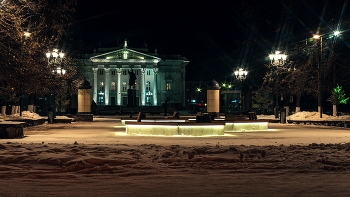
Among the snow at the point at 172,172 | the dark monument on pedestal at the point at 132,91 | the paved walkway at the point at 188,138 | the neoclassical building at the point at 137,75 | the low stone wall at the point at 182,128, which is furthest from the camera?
the neoclassical building at the point at 137,75

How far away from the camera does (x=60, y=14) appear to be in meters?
28.4

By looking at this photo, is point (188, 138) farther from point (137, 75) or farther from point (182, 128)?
point (137, 75)

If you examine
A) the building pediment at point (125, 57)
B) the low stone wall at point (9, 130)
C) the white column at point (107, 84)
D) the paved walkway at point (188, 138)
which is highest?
the building pediment at point (125, 57)

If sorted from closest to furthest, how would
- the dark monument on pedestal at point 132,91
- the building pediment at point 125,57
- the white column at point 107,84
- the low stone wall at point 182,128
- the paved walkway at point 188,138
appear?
the paved walkway at point 188,138, the low stone wall at point 182,128, the dark monument on pedestal at point 132,91, the building pediment at point 125,57, the white column at point 107,84

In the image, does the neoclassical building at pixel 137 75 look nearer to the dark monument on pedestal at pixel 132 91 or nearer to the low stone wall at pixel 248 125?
the dark monument on pedestal at pixel 132 91

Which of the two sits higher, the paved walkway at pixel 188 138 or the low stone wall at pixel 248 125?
the low stone wall at pixel 248 125

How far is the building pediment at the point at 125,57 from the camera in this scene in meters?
130

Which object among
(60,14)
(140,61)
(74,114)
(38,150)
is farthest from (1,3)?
(140,61)

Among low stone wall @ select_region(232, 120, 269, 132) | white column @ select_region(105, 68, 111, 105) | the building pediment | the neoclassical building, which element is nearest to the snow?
low stone wall @ select_region(232, 120, 269, 132)

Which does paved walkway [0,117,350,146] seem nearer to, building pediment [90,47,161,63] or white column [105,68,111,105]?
building pediment [90,47,161,63]

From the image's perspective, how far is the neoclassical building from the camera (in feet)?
430

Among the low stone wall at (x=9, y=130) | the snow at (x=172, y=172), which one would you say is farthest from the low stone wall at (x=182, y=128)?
the snow at (x=172, y=172)

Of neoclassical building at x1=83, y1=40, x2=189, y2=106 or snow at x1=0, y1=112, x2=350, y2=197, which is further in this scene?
neoclassical building at x1=83, y1=40, x2=189, y2=106

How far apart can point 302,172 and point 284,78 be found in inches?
1499
